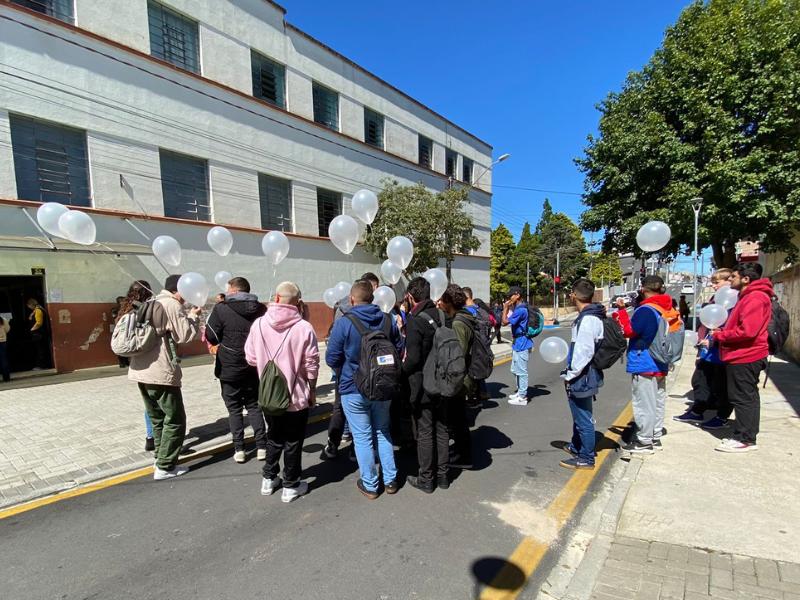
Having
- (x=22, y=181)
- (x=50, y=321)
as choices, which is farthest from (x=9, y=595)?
(x=22, y=181)

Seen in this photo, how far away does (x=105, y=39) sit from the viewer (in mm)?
9469

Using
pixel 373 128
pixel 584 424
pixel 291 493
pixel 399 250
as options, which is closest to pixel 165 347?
pixel 291 493

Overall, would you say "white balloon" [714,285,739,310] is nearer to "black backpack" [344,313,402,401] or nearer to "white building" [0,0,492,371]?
"black backpack" [344,313,402,401]

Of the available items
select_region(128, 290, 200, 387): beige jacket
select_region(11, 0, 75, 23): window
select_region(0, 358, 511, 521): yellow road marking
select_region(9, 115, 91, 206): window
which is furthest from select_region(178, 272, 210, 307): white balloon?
select_region(11, 0, 75, 23): window

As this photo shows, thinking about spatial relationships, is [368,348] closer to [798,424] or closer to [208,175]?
[798,424]

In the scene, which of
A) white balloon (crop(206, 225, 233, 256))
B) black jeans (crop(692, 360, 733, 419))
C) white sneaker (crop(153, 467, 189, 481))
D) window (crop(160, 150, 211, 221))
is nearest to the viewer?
white sneaker (crop(153, 467, 189, 481))

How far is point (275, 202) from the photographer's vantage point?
1362 centimetres

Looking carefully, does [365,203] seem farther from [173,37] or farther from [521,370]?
[173,37]

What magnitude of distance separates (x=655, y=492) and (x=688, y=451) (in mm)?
1223

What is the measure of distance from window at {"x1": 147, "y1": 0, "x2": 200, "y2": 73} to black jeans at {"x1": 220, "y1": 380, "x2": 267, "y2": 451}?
10.8m

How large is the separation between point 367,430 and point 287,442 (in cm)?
69

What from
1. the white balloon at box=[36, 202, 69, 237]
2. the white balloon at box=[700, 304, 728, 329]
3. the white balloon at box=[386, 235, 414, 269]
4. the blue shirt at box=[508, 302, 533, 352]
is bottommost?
the blue shirt at box=[508, 302, 533, 352]

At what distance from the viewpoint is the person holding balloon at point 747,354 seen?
13.2 feet

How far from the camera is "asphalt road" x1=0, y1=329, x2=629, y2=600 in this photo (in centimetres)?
244
